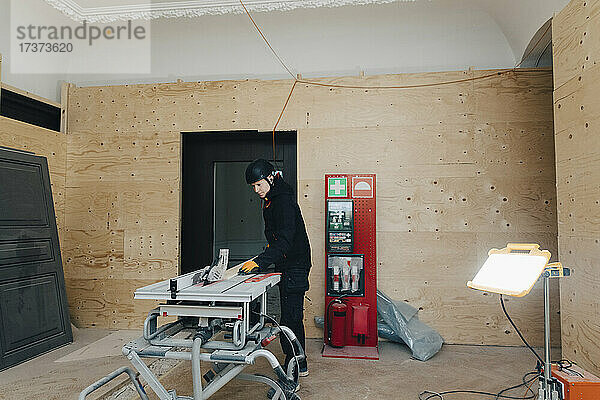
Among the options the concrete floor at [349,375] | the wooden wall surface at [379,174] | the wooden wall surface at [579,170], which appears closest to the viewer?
the wooden wall surface at [579,170]

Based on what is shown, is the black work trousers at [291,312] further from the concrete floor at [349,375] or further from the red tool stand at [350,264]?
the red tool stand at [350,264]

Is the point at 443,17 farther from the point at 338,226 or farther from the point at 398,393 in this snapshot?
the point at 398,393

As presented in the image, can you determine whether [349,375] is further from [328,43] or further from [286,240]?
[328,43]

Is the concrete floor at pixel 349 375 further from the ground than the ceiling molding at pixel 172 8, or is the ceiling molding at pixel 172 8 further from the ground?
the ceiling molding at pixel 172 8

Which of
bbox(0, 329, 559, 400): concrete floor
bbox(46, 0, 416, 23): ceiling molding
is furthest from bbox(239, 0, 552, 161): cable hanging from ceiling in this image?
bbox(0, 329, 559, 400): concrete floor

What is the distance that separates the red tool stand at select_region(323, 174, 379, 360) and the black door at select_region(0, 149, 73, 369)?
95.3 inches

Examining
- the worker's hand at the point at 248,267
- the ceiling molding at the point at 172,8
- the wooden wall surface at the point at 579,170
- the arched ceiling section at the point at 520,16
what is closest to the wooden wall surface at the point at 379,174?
the arched ceiling section at the point at 520,16

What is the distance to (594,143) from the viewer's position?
2615 mm

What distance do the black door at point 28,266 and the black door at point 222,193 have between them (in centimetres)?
119

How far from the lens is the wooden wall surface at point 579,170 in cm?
259

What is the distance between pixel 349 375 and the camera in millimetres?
3238

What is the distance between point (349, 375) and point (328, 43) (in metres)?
3.21

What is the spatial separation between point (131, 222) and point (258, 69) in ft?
6.82

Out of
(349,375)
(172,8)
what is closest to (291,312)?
(349,375)
